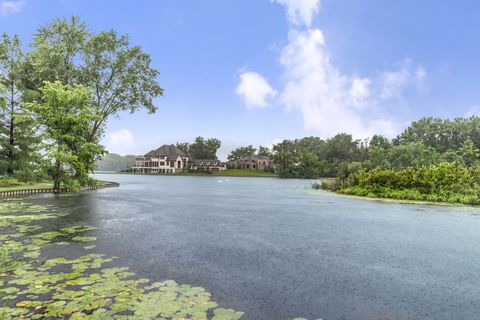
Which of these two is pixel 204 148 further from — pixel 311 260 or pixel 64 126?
pixel 311 260

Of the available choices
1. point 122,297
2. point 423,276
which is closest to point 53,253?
point 122,297

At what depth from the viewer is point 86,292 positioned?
6.36m

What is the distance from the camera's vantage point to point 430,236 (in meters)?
13.5

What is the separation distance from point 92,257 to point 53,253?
1.27 m

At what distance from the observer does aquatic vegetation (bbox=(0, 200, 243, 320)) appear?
18.2 feet

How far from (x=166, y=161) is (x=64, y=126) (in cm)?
9549

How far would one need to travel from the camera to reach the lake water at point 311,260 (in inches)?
254

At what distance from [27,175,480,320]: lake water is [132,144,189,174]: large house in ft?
344

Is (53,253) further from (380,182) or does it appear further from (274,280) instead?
Answer: (380,182)

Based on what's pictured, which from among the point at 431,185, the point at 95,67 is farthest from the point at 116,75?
the point at 431,185

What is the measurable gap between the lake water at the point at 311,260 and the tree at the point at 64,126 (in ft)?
38.9

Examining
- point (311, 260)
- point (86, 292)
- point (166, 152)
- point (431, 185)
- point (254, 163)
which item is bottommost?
point (311, 260)

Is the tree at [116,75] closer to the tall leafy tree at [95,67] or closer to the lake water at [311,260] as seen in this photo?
the tall leafy tree at [95,67]

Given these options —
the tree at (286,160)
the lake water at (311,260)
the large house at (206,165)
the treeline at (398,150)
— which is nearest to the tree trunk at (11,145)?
the lake water at (311,260)
